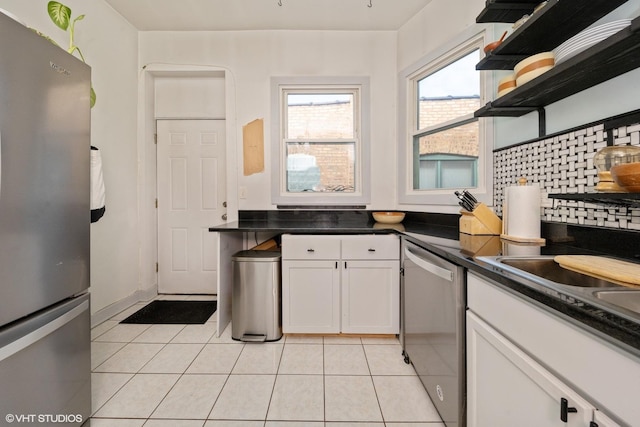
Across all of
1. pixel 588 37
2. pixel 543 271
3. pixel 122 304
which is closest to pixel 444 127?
pixel 588 37

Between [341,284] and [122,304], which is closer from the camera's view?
[341,284]

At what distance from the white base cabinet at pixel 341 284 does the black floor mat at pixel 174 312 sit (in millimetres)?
996

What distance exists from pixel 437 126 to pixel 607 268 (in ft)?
5.87

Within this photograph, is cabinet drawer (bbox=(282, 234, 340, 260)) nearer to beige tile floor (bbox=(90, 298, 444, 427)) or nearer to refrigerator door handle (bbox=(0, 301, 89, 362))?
beige tile floor (bbox=(90, 298, 444, 427))

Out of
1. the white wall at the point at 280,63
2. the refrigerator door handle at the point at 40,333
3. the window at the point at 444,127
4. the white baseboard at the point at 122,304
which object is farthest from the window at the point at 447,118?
the white baseboard at the point at 122,304

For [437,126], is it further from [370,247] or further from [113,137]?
[113,137]

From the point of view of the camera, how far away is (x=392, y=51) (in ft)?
8.83

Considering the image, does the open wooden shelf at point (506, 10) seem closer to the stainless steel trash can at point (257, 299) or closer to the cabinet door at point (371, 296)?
the cabinet door at point (371, 296)

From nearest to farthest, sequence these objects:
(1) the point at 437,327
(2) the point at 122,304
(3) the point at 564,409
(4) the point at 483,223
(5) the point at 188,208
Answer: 1. (3) the point at 564,409
2. (1) the point at 437,327
3. (4) the point at 483,223
4. (2) the point at 122,304
5. (5) the point at 188,208

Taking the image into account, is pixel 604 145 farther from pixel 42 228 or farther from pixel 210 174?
pixel 210 174

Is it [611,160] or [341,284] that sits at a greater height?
[611,160]

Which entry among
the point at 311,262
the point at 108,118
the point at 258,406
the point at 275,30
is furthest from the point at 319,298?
the point at 275,30

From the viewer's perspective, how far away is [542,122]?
1421 mm

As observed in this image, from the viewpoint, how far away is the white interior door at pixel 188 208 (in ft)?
9.76
